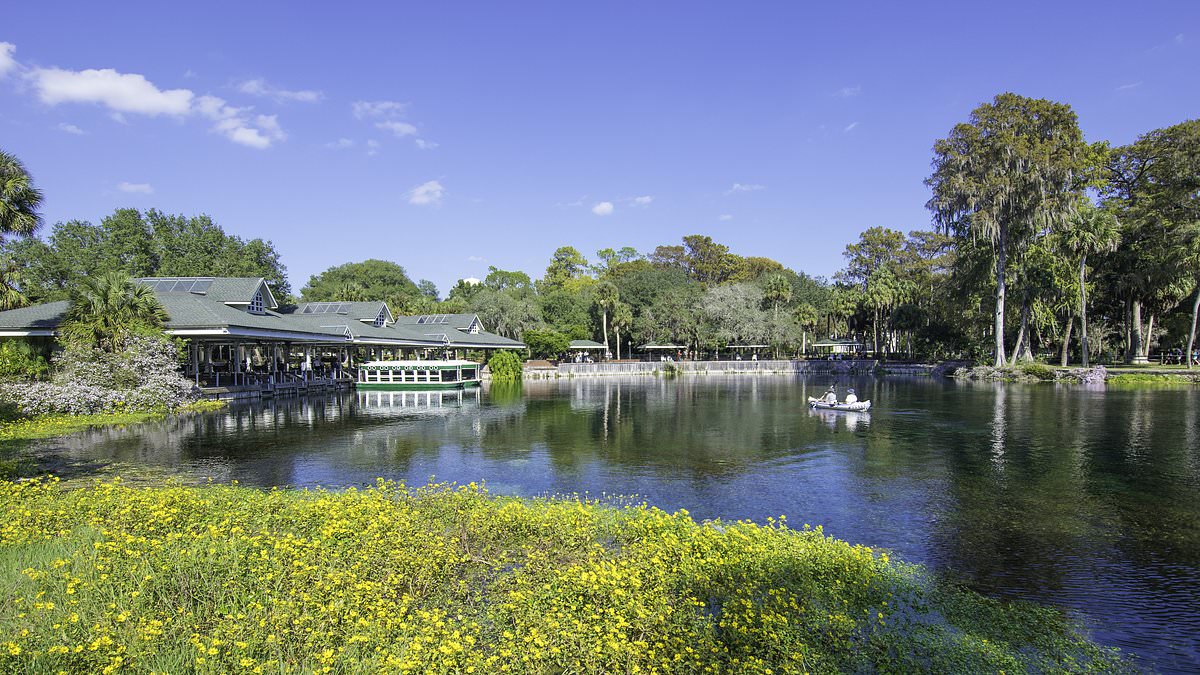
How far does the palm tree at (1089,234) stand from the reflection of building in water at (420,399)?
50.3 meters

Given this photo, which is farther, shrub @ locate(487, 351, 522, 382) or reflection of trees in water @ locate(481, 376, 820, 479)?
shrub @ locate(487, 351, 522, 382)

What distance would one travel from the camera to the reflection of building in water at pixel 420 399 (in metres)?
43.2

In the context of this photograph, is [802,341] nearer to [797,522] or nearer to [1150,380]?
[1150,380]

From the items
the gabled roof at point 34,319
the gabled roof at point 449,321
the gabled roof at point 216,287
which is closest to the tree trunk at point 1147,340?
the gabled roof at point 449,321

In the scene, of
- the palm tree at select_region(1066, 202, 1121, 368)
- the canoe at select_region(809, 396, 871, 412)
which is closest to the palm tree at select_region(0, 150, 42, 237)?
the canoe at select_region(809, 396, 871, 412)

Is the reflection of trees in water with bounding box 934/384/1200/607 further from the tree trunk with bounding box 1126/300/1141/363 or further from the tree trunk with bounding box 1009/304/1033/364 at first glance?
the tree trunk with bounding box 1126/300/1141/363

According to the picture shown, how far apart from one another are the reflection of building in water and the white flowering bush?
36.7ft

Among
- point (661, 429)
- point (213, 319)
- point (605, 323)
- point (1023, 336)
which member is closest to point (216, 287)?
point (213, 319)

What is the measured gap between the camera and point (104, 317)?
31.7 m

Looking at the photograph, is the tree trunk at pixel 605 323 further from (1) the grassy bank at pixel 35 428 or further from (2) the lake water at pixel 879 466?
(1) the grassy bank at pixel 35 428

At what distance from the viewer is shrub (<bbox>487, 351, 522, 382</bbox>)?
224 ft

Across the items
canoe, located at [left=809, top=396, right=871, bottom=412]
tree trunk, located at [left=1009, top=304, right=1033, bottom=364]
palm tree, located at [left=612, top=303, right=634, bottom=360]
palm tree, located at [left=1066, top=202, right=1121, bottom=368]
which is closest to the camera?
canoe, located at [left=809, top=396, right=871, bottom=412]

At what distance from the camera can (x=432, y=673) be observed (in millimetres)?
5961

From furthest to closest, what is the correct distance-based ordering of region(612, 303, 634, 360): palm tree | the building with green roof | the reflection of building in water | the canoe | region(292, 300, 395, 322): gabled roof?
region(612, 303, 634, 360): palm tree
region(292, 300, 395, 322): gabled roof
the reflection of building in water
the building with green roof
the canoe
